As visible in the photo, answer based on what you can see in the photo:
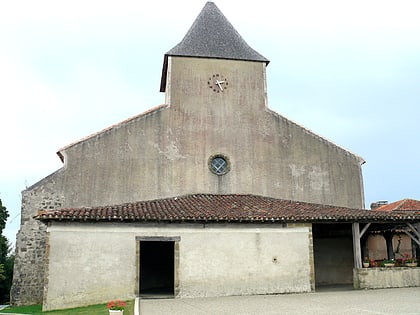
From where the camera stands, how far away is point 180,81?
76.3ft

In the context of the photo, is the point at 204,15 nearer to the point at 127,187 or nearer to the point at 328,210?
the point at 127,187

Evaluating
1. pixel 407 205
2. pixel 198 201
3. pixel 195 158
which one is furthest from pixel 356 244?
pixel 407 205

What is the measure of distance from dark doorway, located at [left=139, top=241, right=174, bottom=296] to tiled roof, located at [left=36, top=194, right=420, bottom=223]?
290cm

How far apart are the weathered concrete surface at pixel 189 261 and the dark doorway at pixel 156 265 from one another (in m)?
4.36

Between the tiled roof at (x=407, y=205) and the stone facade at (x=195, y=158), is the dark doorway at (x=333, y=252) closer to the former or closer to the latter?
the stone facade at (x=195, y=158)

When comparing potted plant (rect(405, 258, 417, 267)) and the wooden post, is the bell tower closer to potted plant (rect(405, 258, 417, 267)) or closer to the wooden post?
the wooden post

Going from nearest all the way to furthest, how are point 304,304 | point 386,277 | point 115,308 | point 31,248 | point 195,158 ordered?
point 115,308, point 304,304, point 386,277, point 31,248, point 195,158

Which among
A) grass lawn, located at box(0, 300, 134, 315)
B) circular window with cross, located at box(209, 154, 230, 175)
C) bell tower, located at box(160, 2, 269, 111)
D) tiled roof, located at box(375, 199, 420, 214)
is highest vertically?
bell tower, located at box(160, 2, 269, 111)

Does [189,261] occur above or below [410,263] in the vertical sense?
above

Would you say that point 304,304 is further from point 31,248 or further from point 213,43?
point 213,43

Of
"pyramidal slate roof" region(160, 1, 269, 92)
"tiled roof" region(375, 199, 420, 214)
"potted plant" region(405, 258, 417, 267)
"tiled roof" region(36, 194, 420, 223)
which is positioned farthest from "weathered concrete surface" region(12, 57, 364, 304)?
"tiled roof" region(375, 199, 420, 214)

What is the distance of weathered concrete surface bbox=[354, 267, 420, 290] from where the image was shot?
1844cm

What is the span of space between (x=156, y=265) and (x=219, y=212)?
581 cm

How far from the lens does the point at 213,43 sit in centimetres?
2466
